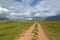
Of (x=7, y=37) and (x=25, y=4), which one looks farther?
(x=25, y=4)

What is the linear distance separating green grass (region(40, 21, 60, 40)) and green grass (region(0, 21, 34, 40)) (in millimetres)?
402

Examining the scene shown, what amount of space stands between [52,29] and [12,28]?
0.96 meters

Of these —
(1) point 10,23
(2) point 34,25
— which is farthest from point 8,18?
(2) point 34,25

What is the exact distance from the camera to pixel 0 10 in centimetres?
318

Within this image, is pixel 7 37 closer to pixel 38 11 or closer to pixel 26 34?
pixel 26 34

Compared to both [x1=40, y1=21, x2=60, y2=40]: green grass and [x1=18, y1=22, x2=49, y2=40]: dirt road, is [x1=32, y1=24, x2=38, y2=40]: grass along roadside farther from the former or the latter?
[x1=40, y1=21, x2=60, y2=40]: green grass

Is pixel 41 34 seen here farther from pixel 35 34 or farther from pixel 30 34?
pixel 30 34

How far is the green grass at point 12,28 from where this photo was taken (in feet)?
10.1

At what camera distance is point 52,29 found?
3293mm

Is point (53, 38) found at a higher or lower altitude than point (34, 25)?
lower

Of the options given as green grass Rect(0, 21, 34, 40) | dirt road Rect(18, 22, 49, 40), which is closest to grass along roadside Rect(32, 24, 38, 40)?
dirt road Rect(18, 22, 49, 40)

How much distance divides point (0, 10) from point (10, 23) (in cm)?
38

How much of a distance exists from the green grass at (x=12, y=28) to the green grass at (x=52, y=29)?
1.32 ft

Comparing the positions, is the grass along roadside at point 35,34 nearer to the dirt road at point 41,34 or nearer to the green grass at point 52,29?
the dirt road at point 41,34
